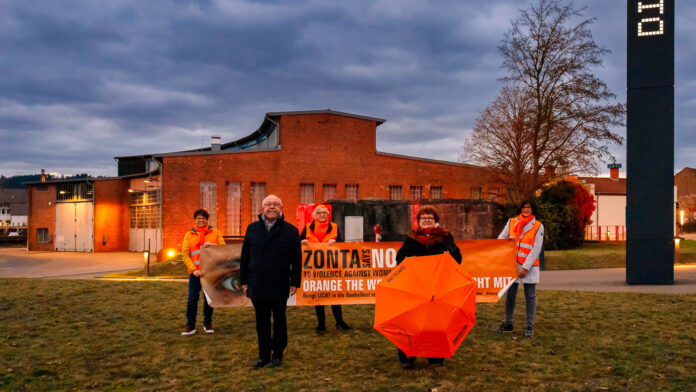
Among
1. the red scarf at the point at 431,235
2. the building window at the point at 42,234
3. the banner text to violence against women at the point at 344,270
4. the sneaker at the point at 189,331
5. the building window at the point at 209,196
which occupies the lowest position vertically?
the building window at the point at 42,234

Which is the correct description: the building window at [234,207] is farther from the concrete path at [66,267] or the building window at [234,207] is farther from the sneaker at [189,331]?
the sneaker at [189,331]

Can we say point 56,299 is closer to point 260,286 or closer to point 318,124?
point 260,286

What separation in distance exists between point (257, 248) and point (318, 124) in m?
25.8

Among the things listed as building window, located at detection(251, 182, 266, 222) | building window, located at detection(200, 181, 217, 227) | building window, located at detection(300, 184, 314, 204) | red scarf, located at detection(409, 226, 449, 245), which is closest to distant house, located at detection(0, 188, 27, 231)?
building window, located at detection(200, 181, 217, 227)

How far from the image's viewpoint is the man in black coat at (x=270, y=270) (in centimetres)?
610

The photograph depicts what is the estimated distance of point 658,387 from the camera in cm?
518

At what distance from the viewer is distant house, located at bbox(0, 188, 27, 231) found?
98062 mm

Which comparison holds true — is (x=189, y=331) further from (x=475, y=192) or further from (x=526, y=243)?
(x=475, y=192)

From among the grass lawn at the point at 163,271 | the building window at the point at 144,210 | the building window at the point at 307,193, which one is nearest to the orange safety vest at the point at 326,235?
the grass lawn at the point at 163,271

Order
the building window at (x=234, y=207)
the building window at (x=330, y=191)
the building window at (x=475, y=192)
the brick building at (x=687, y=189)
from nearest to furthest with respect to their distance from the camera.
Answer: the building window at (x=234, y=207) → the building window at (x=330, y=191) → the building window at (x=475, y=192) → the brick building at (x=687, y=189)

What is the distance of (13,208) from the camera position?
99.0m

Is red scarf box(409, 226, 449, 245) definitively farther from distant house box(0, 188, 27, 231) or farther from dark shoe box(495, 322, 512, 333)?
distant house box(0, 188, 27, 231)

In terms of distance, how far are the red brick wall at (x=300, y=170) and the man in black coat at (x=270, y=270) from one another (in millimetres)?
23942

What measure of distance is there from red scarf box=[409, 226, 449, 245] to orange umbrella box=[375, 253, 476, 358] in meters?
0.28
